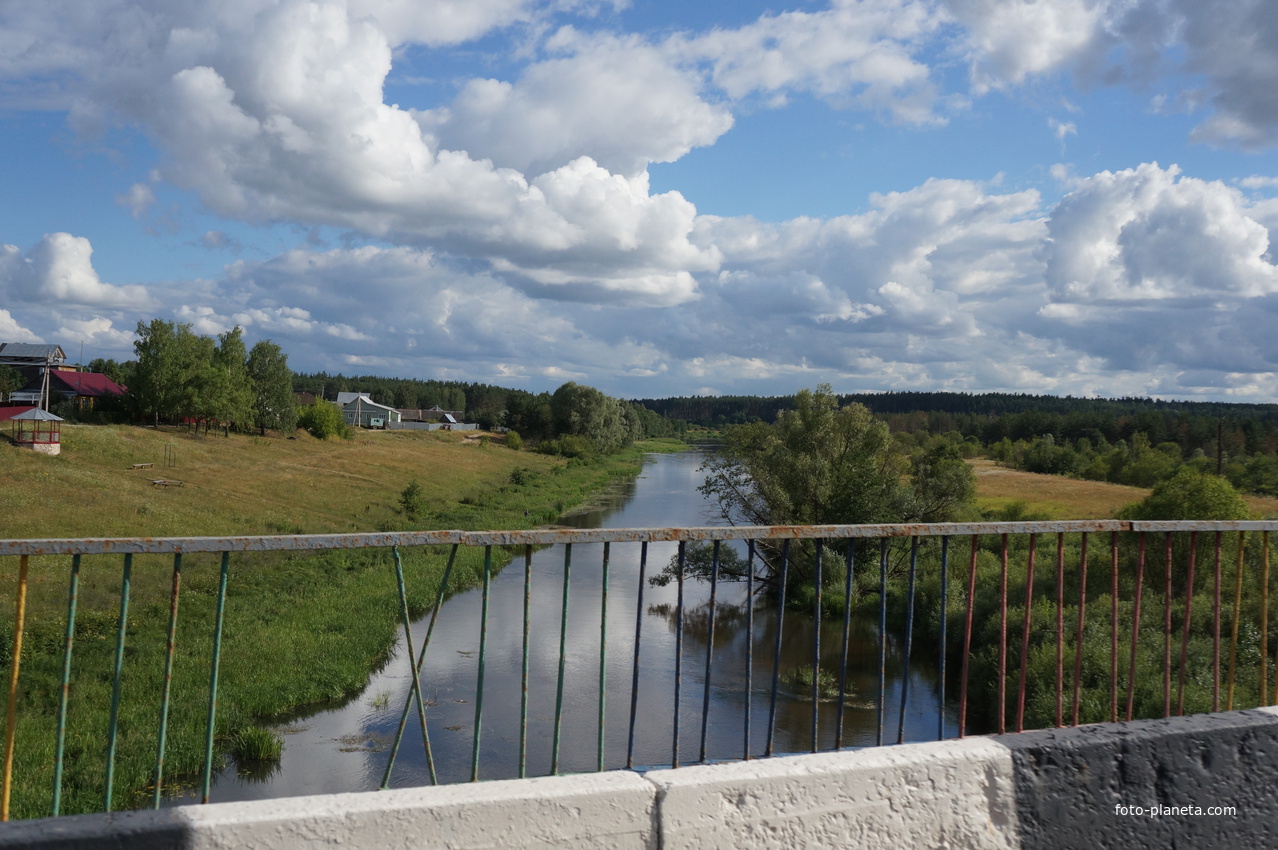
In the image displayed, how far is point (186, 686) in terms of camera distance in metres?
14.7

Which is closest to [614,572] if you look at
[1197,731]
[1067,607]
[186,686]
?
[1067,607]

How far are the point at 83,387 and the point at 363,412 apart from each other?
49.5m

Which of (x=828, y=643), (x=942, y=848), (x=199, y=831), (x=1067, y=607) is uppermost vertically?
(x=199, y=831)

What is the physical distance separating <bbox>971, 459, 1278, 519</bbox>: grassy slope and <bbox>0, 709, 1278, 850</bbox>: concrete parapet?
115ft

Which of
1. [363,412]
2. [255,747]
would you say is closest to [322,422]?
[363,412]

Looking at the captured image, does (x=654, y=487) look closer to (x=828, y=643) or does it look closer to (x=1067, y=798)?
(x=828, y=643)

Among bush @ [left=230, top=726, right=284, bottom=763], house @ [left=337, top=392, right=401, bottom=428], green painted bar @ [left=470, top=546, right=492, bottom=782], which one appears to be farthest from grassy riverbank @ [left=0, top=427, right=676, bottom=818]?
house @ [left=337, top=392, right=401, bottom=428]

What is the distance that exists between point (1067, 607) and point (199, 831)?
21.2m

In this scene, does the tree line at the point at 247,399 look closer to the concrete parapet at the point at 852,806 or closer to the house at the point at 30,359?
the house at the point at 30,359

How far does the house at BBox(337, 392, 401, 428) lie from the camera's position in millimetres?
116250

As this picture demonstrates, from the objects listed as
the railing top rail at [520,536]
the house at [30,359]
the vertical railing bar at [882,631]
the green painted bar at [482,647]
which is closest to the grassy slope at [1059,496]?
the railing top rail at [520,536]

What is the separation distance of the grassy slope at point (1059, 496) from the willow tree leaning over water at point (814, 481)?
17.8 feet

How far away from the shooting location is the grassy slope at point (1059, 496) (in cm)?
4369

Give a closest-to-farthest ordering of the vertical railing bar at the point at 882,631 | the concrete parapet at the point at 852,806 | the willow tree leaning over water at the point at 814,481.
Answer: the concrete parapet at the point at 852,806
the vertical railing bar at the point at 882,631
the willow tree leaning over water at the point at 814,481
